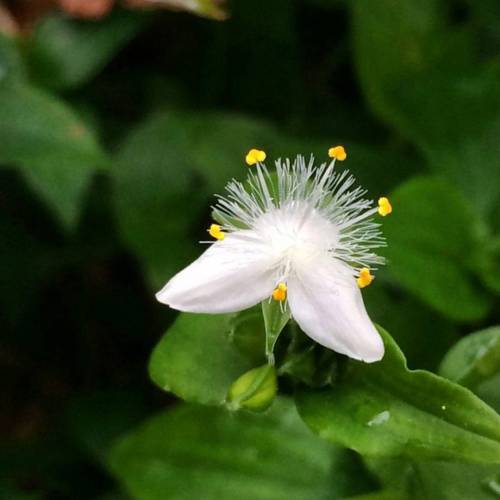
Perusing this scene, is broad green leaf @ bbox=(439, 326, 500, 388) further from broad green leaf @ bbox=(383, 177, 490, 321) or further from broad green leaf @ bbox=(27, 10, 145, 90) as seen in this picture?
broad green leaf @ bbox=(27, 10, 145, 90)

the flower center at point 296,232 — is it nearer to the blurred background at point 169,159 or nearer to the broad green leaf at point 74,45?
the blurred background at point 169,159

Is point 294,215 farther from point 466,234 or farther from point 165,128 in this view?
point 165,128

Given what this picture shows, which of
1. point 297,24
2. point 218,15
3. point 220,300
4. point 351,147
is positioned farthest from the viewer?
point 297,24

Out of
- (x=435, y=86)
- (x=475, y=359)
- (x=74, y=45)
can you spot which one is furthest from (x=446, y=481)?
(x=74, y=45)

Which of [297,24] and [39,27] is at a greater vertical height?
[297,24]

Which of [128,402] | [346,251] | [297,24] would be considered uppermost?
[297,24]

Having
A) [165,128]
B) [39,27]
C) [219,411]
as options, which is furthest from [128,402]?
[39,27]

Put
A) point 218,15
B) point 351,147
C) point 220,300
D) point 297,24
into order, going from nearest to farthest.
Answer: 1. point 220,300
2. point 218,15
3. point 351,147
4. point 297,24

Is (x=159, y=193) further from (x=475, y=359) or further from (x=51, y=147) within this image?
(x=475, y=359)
